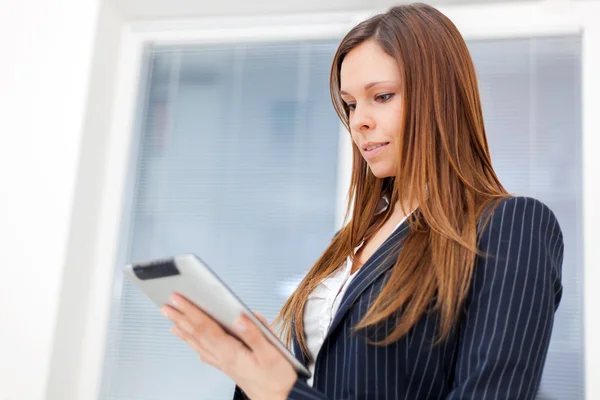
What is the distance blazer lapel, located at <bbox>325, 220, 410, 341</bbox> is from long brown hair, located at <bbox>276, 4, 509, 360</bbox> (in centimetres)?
2

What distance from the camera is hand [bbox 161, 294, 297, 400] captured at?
914 mm

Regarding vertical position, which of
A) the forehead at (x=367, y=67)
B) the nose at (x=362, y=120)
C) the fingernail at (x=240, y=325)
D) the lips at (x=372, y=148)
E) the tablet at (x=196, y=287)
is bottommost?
the fingernail at (x=240, y=325)

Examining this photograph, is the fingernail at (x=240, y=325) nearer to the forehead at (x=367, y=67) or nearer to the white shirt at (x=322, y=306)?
the white shirt at (x=322, y=306)

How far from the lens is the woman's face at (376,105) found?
1171mm

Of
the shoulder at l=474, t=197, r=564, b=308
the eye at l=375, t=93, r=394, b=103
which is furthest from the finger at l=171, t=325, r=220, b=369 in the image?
the eye at l=375, t=93, r=394, b=103

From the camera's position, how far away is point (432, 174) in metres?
1.10

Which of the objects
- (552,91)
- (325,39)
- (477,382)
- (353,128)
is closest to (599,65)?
(552,91)

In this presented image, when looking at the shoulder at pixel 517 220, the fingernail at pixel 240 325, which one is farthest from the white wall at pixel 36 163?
the shoulder at pixel 517 220

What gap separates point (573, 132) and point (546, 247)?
3.89 feet

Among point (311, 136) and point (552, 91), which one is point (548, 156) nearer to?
point (552, 91)

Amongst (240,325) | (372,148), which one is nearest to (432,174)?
(372,148)

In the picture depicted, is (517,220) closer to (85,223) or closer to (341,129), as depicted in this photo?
(341,129)

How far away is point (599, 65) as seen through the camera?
2.03 m

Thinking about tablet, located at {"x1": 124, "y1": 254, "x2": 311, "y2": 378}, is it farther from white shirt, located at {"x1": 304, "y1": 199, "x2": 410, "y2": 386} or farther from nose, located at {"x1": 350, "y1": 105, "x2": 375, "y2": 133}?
Result: nose, located at {"x1": 350, "y1": 105, "x2": 375, "y2": 133}
